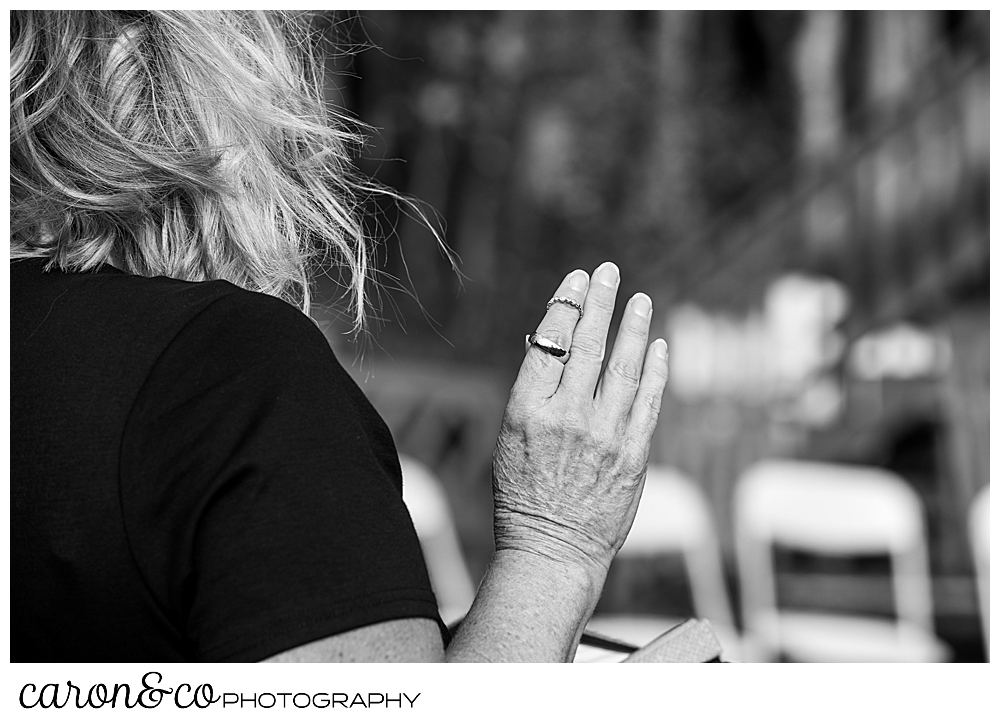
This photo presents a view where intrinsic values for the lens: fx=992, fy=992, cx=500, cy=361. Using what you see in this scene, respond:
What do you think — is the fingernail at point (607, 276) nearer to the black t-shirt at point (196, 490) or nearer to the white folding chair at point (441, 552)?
the black t-shirt at point (196, 490)

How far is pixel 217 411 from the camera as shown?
0.70 m

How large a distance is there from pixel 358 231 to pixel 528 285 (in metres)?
4.17

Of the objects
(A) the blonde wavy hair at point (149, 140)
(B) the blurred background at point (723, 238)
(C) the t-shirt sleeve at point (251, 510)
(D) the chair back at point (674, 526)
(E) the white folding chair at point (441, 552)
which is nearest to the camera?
(C) the t-shirt sleeve at point (251, 510)

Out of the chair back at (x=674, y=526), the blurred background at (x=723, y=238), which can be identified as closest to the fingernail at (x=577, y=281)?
the blurred background at (x=723, y=238)

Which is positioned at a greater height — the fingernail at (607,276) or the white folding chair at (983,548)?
the fingernail at (607,276)

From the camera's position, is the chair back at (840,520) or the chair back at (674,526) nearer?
the chair back at (840,520)

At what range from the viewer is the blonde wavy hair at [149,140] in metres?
0.88

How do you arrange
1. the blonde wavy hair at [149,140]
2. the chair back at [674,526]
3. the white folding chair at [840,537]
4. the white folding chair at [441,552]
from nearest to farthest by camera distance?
the blonde wavy hair at [149,140] → the white folding chair at [840,537] → the white folding chair at [441,552] → the chair back at [674,526]

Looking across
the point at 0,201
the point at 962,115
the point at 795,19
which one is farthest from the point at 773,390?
the point at 0,201

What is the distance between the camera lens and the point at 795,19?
18.0ft

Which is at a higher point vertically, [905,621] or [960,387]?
[960,387]

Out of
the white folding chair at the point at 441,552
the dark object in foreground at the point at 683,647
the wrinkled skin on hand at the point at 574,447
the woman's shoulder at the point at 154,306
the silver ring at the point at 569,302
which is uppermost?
the woman's shoulder at the point at 154,306

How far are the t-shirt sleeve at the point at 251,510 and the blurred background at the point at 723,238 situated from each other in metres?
2.38
